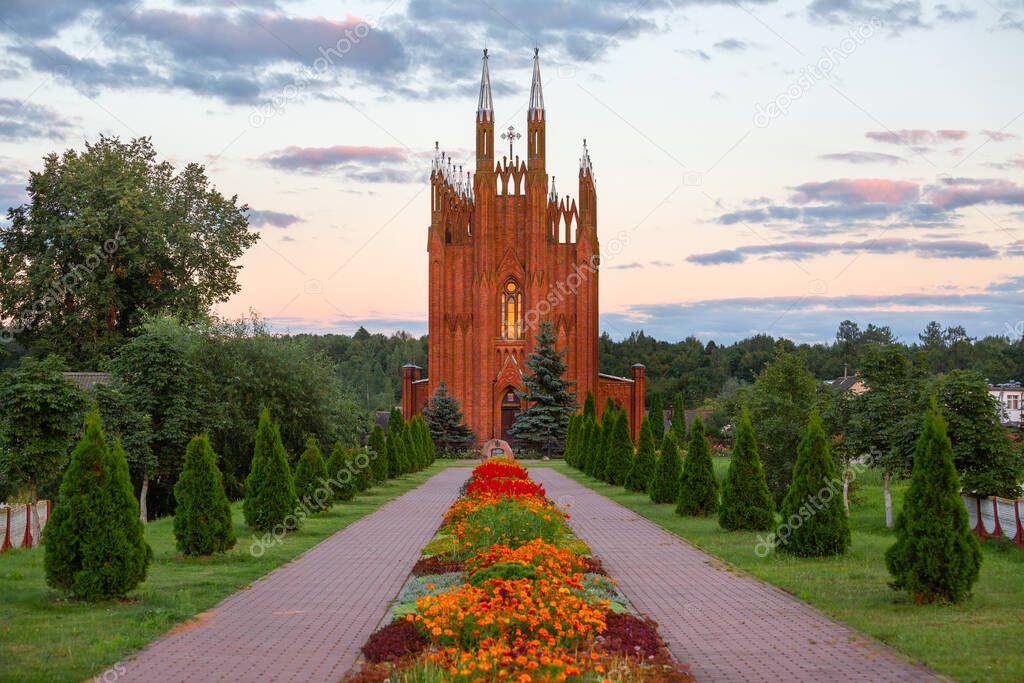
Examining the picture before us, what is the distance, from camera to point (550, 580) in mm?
9422

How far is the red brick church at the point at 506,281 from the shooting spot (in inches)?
2501

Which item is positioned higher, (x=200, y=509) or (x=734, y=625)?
(x=200, y=509)

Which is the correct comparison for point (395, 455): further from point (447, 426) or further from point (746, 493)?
point (447, 426)

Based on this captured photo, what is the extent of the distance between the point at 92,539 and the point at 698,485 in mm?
14089

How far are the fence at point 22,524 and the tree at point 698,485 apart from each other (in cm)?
1292

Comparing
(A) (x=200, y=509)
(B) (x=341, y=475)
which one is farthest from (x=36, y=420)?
(B) (x=341, y=475)

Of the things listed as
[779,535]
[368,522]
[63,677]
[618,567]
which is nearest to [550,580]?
[63,677]

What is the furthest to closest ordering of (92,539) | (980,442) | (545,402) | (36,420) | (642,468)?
(545,402), (642,468), (36,420), (980,442), (92,539)

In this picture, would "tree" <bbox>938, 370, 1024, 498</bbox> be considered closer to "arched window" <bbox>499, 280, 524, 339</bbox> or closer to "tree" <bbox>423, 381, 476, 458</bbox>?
"tree" <bbox>423, 381, 476, 458</bbox>

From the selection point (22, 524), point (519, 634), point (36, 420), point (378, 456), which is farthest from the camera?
point (378, 456)

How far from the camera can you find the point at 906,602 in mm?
11773

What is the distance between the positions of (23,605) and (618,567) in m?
7.97

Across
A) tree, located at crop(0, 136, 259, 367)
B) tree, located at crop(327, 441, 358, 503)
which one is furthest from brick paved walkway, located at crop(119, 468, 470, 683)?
tree, located at crop(0, 136, 259, 367)

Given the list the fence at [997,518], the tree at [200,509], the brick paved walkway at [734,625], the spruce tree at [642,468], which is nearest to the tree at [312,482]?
the tree at [200,509]
